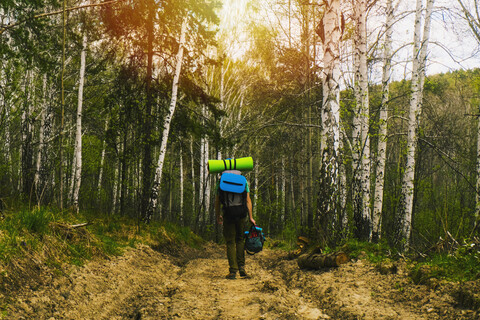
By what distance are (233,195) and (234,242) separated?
0.81m

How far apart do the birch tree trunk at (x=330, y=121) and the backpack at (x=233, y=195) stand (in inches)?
71.3

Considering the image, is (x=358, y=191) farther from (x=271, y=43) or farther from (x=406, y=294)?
(x=271, y=43)

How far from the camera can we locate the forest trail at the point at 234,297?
10.2 ft

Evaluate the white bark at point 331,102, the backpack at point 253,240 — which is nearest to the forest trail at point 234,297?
the backpack at point 253,240

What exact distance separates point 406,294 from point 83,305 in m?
3.52

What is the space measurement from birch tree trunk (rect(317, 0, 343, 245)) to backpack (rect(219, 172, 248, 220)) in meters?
1.81

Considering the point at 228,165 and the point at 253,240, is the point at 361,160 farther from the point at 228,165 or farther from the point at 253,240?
the point at 228,165

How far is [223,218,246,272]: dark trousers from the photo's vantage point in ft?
17.3

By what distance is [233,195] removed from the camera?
530 centimetres

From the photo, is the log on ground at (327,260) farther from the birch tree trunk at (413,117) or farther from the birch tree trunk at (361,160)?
the birch tree trunk at (413,117)

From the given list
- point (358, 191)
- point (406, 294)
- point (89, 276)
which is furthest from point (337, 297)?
point (358, 191)

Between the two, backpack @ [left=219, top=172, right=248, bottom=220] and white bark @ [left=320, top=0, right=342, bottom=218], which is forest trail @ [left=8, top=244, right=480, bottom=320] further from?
white bark @ [left=320, top=0, right=342, bottom=218]

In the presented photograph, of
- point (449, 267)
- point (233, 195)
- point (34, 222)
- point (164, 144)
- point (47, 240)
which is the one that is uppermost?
point (164, 144)

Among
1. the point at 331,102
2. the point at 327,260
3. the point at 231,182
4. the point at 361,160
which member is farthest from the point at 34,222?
the point at 361,160
